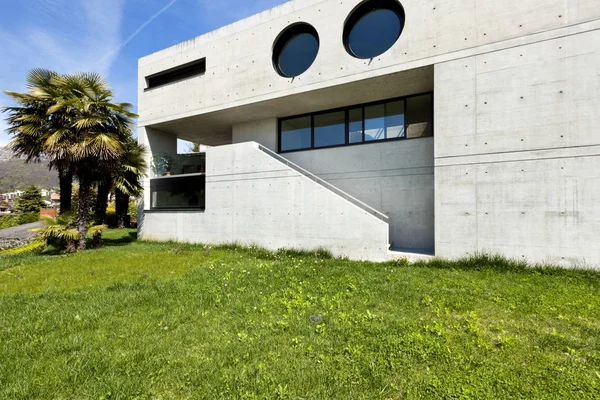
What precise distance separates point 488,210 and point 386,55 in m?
5.96

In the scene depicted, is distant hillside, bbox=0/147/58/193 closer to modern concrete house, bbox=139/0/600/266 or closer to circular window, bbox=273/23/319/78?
modern concrete house, bbox=139/0/600/266

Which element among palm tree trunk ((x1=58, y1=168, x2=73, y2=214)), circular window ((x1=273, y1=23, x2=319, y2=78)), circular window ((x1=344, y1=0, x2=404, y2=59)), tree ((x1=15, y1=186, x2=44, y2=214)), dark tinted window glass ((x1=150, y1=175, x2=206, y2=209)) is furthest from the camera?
tree ((x1=15, y1=186, x2=44, y2=214))

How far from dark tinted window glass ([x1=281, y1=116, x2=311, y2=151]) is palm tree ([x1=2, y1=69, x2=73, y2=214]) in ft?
29.6

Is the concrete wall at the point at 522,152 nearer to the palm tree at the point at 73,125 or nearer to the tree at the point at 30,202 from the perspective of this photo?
the palm tree at the point at 73,125

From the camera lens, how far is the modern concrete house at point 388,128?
740 cm

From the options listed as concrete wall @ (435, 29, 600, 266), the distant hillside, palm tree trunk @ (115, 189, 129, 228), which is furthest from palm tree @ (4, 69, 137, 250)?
the distant hillside

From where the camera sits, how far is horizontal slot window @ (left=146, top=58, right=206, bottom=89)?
14351 millimetres

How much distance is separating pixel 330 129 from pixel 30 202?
4465 cm

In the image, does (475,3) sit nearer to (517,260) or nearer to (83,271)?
(517,260)

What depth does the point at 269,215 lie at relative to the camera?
11.3 m

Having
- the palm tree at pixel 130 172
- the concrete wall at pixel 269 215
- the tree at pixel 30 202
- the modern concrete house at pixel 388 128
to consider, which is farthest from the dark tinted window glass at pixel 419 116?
the tree at pixel 30 202

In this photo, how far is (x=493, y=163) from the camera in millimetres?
8062

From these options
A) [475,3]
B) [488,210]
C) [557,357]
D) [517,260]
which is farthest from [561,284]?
[475,3]

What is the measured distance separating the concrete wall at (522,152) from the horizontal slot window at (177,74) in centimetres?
1126
